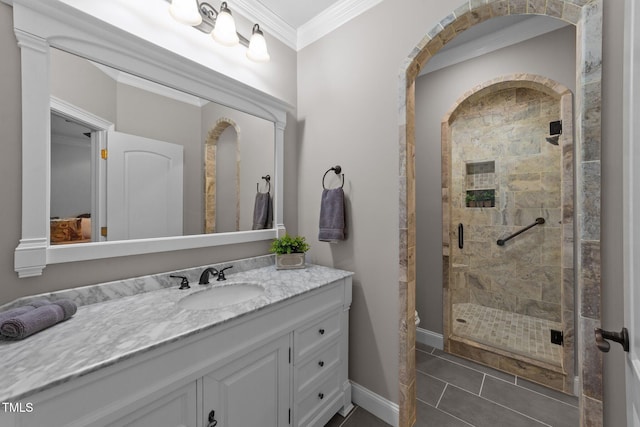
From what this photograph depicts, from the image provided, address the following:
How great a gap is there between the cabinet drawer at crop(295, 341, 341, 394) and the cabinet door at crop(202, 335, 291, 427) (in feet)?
0.31

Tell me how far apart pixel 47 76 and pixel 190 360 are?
1287mm

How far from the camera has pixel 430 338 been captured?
2400mm

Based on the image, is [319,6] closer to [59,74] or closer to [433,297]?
[59,74]

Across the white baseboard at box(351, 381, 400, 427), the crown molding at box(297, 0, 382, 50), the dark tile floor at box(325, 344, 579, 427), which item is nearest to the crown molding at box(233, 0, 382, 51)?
the crown molding at box(297, 0, 382, 50)

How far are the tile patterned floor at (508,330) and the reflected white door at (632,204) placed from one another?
1.77 meters

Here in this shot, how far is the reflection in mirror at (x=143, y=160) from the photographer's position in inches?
45.2

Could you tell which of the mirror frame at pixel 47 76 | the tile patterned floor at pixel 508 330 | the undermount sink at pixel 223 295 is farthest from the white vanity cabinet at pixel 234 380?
the tile patterned floor at pixel 508 330

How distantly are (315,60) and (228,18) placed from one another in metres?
0.69

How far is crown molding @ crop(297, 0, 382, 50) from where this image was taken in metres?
1.74

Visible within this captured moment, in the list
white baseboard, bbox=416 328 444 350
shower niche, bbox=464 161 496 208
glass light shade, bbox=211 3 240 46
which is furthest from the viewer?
shower niche, bbox=464 161 496 208

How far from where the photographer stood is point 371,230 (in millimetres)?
1693

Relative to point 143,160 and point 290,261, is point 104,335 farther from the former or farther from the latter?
point 290,261

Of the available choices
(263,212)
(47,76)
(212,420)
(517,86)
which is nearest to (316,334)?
(212,420)

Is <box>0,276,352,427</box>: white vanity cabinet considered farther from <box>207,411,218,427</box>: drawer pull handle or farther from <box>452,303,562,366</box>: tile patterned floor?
<box>452,303,562,366</box>: tile patterned floor
